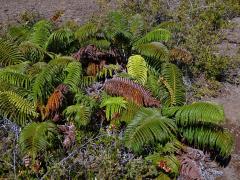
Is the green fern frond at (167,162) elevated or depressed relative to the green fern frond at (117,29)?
depressed

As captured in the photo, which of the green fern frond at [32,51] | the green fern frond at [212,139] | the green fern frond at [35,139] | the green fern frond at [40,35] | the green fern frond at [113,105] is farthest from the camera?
the green fern frond at [40,35]

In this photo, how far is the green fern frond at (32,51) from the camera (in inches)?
366

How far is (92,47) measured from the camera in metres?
9.46

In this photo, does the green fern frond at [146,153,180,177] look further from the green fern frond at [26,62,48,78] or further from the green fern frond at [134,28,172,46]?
the green fern frond at [134,28,172,46]

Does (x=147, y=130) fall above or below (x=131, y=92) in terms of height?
below

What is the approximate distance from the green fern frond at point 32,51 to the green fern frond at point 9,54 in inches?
4.6

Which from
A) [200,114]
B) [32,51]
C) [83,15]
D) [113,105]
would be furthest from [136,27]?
[200,114]

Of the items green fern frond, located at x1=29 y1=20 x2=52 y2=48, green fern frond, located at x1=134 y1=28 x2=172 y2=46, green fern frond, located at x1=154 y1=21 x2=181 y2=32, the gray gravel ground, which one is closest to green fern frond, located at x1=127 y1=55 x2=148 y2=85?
green fern frond, located at x1=134 y1=28 x2=172 y2=46

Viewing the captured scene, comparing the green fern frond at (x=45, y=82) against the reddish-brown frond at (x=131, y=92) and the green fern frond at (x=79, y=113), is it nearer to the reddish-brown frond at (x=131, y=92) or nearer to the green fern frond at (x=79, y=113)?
the green fern frond at (x=79, y=113)

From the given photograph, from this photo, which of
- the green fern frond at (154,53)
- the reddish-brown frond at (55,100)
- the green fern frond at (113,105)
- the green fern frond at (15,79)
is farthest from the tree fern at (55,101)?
the green fern frond at (154,53)

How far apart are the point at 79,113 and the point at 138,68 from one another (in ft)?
5.55

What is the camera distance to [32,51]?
9422 millimetres

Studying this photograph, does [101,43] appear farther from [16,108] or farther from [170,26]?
[16,108]

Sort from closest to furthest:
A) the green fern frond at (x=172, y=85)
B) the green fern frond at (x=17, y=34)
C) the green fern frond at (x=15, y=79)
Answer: the green fern frond at (x=15, y=79)
the green fern frond at (x=172, y=85)
the green fern frond at (x=17, y=34)
